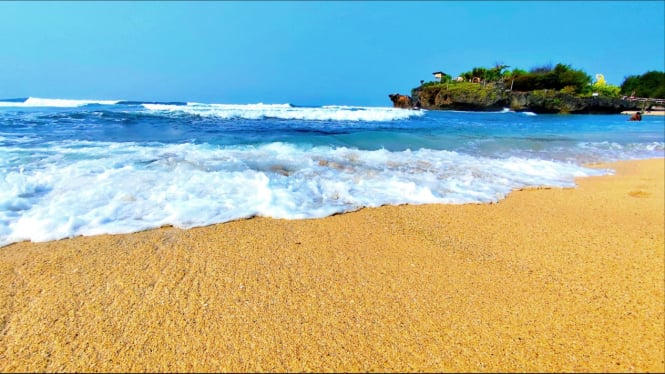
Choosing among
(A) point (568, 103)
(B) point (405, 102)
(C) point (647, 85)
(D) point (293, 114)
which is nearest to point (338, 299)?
(D) point (293, 114)

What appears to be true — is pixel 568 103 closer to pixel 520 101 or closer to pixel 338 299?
pixel 520 101

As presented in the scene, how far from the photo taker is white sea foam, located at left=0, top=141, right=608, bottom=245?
265cm

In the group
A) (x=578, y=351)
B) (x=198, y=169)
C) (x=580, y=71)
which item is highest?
(x=580, y=71)

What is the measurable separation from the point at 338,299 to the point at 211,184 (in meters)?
2.44

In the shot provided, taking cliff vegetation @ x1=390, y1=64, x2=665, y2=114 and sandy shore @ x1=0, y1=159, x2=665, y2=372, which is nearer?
sandy shore @ x1=0, y1=159, x2=665, y2=372

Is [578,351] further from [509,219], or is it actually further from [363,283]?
[509,219]

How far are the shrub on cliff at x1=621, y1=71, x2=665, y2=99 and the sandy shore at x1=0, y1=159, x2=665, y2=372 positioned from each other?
72.9 metres

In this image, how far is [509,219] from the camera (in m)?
2.91

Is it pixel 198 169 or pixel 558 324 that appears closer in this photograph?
pixel 558 324

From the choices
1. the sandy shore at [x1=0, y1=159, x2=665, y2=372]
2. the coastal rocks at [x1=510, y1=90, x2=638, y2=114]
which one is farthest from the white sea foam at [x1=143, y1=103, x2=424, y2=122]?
the coastal rocks at [x1=510, y1=90, x2=638, y2=114]

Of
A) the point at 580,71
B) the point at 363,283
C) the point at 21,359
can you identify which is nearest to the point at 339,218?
the point at 363,283

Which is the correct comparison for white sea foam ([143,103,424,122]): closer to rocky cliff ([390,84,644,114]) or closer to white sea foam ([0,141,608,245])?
white sea foam ([0,141,608,245])

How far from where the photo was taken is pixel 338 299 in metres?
1.67

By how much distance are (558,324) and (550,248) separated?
984 millimetres
